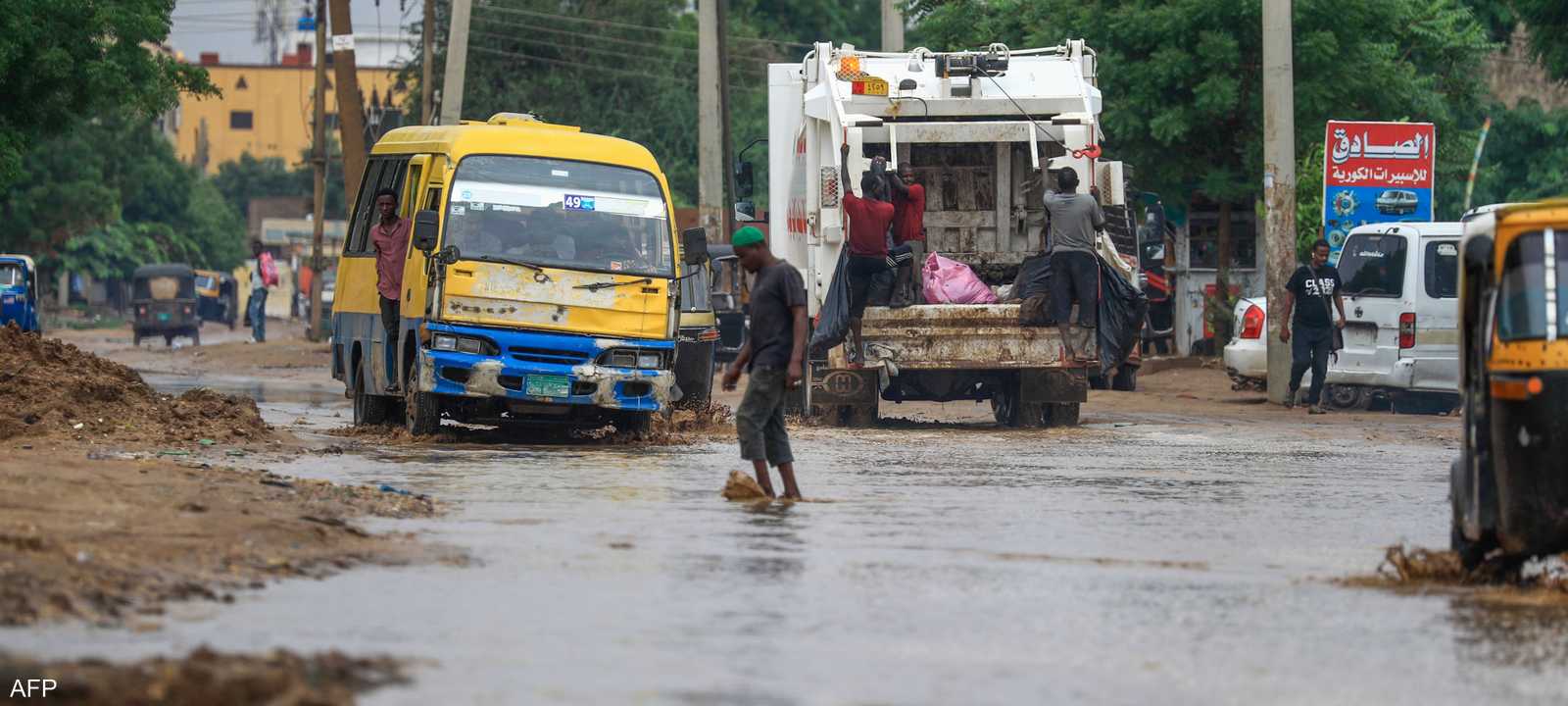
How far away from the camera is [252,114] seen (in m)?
132

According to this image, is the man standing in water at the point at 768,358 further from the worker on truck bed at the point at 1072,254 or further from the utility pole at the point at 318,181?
the utility pole at the point at 318,181

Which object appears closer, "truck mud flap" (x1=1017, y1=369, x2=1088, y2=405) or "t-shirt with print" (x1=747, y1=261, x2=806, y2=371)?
"t-shirt with print" (x1=747, y1=261, x2=806, y2=371)

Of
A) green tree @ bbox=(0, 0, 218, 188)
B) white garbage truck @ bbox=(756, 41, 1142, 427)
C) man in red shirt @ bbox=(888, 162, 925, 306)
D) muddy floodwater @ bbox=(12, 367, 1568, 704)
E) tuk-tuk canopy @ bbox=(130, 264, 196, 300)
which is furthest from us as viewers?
tuk-tuk canopy @ bbox=(130, 264, 196, 300)

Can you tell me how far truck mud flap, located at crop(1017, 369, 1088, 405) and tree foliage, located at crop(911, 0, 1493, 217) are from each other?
11436mm

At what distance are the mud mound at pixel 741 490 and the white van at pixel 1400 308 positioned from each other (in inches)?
446

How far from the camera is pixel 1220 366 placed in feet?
108

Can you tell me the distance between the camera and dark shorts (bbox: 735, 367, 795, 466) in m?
13.5

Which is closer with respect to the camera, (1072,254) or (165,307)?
(1072,254)

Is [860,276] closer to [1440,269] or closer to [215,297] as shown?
[1440,269]

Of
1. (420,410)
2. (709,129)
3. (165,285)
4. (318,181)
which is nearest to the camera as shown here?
(420,410)

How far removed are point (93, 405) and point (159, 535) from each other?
28.7 ft

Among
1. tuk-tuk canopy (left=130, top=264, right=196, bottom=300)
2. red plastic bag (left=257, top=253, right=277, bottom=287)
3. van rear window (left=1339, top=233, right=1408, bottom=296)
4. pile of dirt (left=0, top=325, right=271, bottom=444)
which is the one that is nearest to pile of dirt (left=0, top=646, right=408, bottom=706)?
pile of dirt (left=0, top=325, right=271, bottom=444)

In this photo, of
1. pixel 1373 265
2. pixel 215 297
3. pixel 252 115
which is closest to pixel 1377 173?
pixel 1373 265

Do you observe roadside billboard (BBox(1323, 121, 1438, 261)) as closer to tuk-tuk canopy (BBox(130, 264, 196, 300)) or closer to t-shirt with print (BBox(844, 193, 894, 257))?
t-shirt with print (BBox(844, 193, 894, 257))
